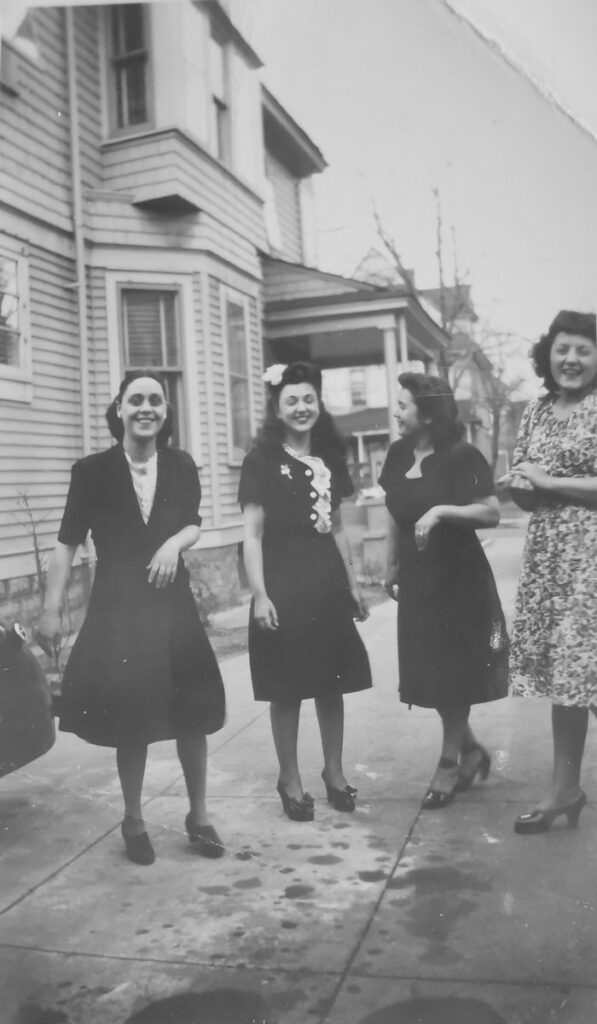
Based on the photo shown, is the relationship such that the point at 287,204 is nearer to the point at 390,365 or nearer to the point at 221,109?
the point at 221,109

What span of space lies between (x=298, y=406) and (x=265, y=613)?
62 cm

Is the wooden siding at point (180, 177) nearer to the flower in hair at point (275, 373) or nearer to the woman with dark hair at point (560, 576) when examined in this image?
the flower in hair at point (275, 373)

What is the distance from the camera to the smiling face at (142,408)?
2174mm

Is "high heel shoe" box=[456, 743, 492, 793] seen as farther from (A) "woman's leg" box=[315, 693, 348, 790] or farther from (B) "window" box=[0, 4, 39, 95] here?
(B) "window" box=[0, 4, 39, 95]

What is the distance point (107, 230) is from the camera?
2.15 meters

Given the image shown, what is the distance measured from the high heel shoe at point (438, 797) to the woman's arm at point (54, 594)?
127cm

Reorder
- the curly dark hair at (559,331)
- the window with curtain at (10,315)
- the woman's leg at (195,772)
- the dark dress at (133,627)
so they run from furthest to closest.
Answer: the woman's leg at (195,772)
the dark dress at (133,627)
the window with curtain at (10,315)
the curly dark hair at (559,331)

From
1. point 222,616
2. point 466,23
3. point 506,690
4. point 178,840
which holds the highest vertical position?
point 466,23

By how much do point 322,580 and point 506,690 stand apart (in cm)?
71

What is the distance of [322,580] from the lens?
2.83m

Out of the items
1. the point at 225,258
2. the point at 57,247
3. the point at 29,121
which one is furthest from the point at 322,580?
the point at 29,121

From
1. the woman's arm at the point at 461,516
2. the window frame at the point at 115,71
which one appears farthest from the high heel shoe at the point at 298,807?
the window frame at the point at 115,71

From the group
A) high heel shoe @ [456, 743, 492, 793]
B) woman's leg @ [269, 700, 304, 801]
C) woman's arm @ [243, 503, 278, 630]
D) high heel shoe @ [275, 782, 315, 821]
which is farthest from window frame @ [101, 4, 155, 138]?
high heel shoe @ [456, 743, 492, 793]

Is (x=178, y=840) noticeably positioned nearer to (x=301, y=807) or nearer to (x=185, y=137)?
(x=301, y=807)
